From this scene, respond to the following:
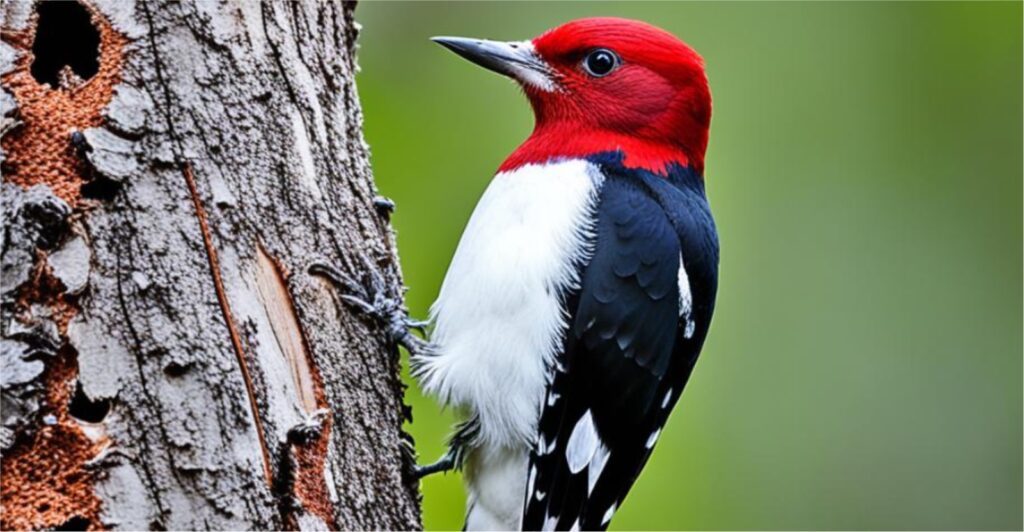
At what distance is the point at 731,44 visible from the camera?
627 cm

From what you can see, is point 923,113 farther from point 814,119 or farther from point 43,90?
Result: point 43,90

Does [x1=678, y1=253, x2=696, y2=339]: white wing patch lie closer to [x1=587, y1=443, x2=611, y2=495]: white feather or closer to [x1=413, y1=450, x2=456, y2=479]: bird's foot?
[x1=587, y1=443, x2=611, y2=495]: white feather

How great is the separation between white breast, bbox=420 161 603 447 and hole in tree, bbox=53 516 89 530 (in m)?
1.17

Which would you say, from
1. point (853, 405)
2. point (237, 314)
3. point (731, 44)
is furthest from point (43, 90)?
point (853, 405)

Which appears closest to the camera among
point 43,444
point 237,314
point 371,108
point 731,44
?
point 43,444

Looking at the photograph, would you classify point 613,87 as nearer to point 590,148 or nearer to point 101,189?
point 590,148

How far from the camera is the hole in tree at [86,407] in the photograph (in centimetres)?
245

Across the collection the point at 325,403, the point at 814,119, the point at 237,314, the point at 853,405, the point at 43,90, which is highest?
the point at 814,119

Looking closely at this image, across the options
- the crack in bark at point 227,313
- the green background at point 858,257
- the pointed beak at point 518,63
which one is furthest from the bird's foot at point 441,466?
the green background at point 858,257

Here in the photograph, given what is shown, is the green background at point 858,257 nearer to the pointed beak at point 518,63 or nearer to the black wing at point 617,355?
the pointed beak at point 518,63

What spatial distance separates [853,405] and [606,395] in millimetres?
3488

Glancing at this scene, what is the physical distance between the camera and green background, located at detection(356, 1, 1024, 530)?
A: 20.2 ft

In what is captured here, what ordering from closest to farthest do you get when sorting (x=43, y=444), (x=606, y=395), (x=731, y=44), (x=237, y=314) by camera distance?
(x=43, y=444), (x=237, y=314), (x=606, y=395), (x=731, y=44)

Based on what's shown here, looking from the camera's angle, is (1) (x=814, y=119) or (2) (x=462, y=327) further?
(1) (x=814, y=119)
